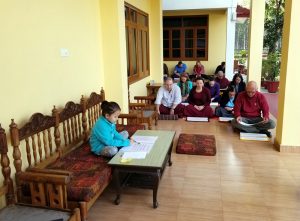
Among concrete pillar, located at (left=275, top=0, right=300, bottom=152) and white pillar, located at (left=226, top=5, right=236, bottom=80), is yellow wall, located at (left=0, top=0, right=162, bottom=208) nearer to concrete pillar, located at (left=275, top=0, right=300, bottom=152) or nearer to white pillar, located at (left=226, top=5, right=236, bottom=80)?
concrete pillar, located at (left=275, top=0, right=300, bottom=152)

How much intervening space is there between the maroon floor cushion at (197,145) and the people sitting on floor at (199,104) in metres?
1.48

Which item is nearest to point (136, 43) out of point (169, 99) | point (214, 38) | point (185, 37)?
point (169, 99)

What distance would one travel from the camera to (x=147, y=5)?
7387 millimetres

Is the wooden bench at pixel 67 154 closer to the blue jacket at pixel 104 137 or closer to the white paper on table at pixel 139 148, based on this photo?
the blue jacket at pixel 104 137

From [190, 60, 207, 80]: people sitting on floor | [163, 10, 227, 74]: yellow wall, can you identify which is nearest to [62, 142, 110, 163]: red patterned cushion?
[190, 60, 207, 80]: people sitting on floor

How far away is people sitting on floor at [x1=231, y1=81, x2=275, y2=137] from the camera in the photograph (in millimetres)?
4762

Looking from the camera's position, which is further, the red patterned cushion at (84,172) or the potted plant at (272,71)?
the potted plant at (272,71)

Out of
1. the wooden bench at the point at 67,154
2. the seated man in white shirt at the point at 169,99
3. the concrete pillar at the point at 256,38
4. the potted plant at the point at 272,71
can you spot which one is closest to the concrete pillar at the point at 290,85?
the wooden bench at the point at 67,154

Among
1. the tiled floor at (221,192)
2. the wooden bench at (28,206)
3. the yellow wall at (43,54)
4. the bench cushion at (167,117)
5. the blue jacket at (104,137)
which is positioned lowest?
the tiled floor at (221,192)

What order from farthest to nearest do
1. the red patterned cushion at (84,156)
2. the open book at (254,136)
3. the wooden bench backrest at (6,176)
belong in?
the open book at (254,136) → the red patterned cushion at (84,156) → the wooden bench backrest at (6,176)

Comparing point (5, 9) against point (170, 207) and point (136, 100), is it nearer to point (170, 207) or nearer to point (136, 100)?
point (170, 207)

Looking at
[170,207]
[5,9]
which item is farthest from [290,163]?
[5,9]

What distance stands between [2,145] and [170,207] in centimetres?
157

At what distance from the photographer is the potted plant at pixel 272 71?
30.2 feet
